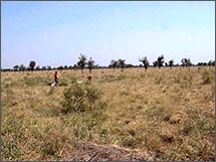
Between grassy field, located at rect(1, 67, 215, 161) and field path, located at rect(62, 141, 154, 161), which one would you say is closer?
field path, located at rect(62, 141, 154, 161)

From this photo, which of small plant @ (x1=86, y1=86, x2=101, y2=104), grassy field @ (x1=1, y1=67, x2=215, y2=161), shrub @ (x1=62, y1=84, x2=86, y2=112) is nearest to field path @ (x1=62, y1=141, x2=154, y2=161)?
grassy field @ (x1=1, y1=67, x2=215, y2=161)

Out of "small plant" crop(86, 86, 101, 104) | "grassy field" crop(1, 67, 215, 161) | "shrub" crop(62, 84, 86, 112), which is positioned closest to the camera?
"grassy field" crop(1, 67, 215, 161)

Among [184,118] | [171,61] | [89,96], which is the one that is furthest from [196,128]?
[171,61]

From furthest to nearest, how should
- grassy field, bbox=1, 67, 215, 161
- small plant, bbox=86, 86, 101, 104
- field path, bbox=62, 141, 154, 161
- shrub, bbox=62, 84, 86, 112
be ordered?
small plant, bbox=86, 86, 101, 104 → shrub, bbox=62, 84, 86, 112 → grassy field, bbox=1, 67, 215, 161 → field path, bbox=62, 141, 154, 161

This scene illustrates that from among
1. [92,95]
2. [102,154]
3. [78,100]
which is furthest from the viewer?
[92,95]

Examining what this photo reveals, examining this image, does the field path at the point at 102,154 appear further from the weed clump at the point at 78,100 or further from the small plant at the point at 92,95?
the small plant at the point at 92,95

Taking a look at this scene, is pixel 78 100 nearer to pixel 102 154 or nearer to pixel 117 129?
pixel 117 129

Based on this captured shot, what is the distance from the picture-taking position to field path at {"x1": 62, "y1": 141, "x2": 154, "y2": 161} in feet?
14.6

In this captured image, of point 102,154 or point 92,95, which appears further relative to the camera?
point 92,95

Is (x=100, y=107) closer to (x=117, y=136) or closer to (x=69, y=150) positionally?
(x=117, y=136)

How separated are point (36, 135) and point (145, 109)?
5.53 meters

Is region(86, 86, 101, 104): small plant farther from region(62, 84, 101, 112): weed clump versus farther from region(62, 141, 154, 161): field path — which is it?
region(62, 141, 154, 161): field path

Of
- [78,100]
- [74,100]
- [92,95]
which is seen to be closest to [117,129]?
[78,100]

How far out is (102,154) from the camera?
4.59m
